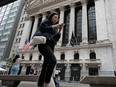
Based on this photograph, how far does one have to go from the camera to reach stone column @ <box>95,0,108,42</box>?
23.0 m

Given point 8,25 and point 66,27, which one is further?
point 8,25

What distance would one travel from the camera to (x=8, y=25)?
47.6m

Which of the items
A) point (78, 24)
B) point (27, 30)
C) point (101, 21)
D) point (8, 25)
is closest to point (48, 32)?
point (101, 21)

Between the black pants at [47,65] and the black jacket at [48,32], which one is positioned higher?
the black jacket at [48,32]

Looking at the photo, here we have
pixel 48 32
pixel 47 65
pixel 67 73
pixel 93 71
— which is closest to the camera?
pixel 47 65

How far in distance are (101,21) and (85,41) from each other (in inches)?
217

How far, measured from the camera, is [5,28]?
4762cm

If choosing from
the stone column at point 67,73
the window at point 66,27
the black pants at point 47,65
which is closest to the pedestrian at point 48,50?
the black pants at point 47,65

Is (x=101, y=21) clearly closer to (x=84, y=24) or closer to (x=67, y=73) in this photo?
(x=84, y=24)

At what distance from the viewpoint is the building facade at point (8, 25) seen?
42.4m

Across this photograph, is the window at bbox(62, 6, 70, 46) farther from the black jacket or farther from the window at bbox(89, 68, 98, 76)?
the black jacket

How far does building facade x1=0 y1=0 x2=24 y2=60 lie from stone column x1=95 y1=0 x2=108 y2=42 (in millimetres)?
32285

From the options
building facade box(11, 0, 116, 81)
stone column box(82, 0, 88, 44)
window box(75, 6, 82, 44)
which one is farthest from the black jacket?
window box(75, 6, 82, 44)

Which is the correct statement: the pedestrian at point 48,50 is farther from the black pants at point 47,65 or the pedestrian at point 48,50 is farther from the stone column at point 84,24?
the stone column at point 84,24
